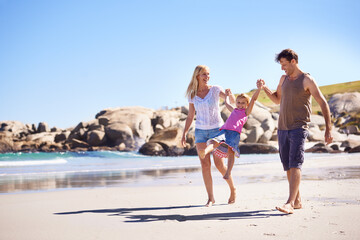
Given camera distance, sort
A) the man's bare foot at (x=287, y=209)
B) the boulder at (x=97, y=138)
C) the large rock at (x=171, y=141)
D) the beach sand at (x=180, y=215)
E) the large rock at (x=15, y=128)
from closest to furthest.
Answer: the beach sand at (x=180, y=215)
the man's bare foot at (x=287, y=209)
the large rock at (x=171, y=141)
the boulder at (x=97, y=138)
the large rock at (x=15, y=128)

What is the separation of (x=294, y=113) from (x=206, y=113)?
54.7 inches

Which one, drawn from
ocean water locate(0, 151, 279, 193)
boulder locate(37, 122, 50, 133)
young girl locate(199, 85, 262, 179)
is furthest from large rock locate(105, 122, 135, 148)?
young girl locate(199, 85, 262, 179)

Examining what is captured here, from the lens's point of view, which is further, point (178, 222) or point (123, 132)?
point (123, 132)

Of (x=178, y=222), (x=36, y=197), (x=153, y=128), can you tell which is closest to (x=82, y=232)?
(x=178, y=222)

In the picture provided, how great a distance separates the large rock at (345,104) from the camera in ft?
199

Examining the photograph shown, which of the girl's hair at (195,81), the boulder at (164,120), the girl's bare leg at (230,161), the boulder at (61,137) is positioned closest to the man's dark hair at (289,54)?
the girl's hair at (195,81)

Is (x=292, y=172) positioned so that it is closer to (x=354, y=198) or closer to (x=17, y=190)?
(x=354, y=198)

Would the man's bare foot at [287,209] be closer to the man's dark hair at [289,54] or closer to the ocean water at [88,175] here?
the man's dark hair at [289,54]

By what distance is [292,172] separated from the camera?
5070mm

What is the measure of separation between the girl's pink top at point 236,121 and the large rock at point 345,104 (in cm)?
5782

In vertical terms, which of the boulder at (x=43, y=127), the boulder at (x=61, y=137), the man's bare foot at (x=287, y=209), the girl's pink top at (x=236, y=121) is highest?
the boulder at (x=43, y=127)

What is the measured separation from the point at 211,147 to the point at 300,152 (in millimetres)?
1272

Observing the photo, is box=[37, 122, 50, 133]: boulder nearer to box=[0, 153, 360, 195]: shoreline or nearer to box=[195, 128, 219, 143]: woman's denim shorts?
box=[0, 153, 360, 195]: shoreline

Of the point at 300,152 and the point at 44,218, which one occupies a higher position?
the point at 300,152
